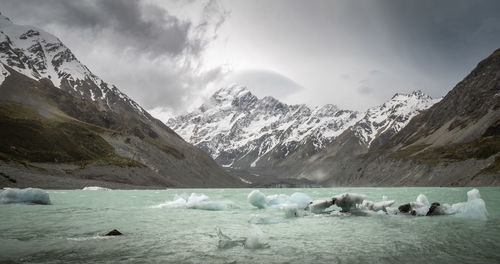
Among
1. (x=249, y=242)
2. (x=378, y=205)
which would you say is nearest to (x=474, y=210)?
(x=378, y=205)

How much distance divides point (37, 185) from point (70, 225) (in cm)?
9722

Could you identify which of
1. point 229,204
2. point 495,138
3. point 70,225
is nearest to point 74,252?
point 70,225

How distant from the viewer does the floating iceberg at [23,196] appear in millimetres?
45375

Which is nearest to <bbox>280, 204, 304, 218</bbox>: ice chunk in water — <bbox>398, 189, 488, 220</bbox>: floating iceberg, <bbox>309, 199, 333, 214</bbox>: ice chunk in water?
<bbox>309, 199, 333, 214</bbox>: ice chunk in water

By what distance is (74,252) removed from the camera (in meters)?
16.2

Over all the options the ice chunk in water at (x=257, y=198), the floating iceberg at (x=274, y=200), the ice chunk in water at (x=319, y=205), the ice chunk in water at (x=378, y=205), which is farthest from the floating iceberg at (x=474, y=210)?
the ice chunk in water at (x=257, y=198)

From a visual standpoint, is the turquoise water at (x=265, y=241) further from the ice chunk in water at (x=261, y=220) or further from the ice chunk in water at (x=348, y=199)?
the ice chunk in water at (x=348, y=199)

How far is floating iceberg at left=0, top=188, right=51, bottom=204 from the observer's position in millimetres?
45375

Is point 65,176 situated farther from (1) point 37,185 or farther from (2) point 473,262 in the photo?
(2) point 473,262

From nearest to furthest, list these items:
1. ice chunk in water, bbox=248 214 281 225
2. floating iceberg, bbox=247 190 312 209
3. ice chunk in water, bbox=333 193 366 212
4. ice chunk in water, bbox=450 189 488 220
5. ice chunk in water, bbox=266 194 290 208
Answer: ice chunk in water, bbox=248 214 281 225 → ice chunk in water, bbox=450 189 488 220 → ice chunk in water, bbox=333 193 366 212 → floating iceberg, bbox=247 190 312 209 → ice chunk in water, bbox=266 194 290 208

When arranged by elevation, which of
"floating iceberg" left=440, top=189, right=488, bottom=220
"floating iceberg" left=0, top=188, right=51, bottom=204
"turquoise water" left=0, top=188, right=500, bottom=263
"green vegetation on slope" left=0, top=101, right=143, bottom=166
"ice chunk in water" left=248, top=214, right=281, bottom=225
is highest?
"green vegetation on slope" left=0, top=101, right=143, bottom=166

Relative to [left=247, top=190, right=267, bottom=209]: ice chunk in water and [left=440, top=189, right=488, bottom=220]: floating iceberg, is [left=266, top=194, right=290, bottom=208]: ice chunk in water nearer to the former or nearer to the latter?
[left=247, top=190, right=267, bottom=209]: ice chunk in water

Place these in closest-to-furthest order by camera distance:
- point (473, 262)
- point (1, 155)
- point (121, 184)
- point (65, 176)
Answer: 1. point (473, 262)
2. point (1, 155)
3. point (65, 176)
4. point (121, 184)

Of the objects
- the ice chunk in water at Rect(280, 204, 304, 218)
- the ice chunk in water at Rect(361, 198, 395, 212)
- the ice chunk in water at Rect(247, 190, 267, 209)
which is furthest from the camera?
the ice chunk in water at Rect(247, 190, 267, 209)
